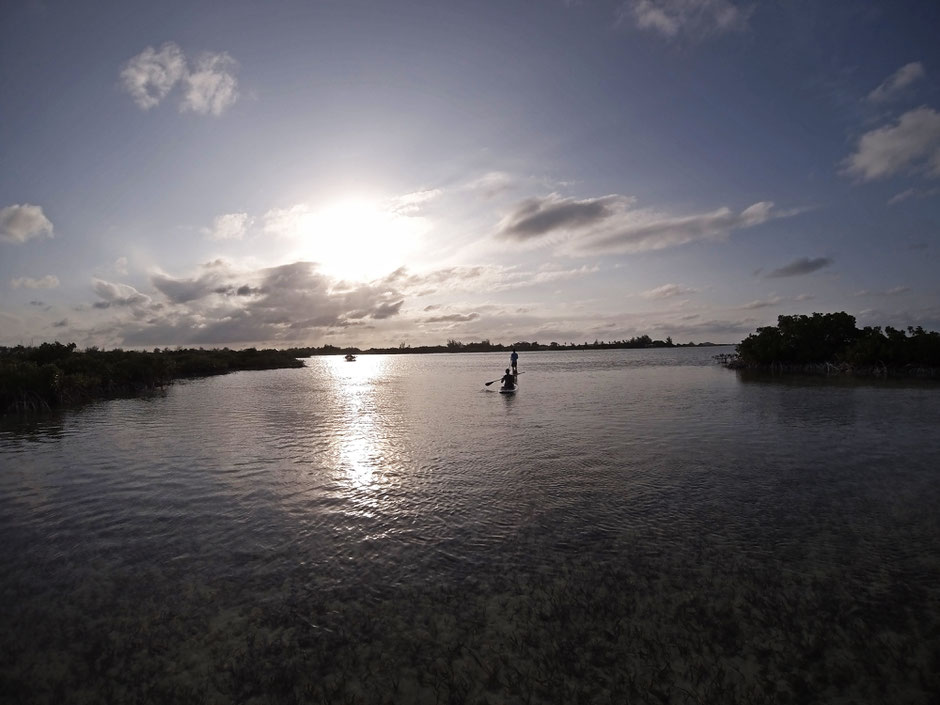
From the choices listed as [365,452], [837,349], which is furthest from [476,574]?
[837,349]

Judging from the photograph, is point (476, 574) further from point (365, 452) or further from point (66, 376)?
point (66, 376)

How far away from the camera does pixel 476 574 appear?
8.52 metres

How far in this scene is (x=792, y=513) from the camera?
449 inches

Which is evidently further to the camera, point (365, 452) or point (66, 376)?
point (66, 376)

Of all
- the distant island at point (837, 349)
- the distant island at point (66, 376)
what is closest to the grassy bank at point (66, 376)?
the distant island at point (66, 376)

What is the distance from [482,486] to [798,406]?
2748 centimetres

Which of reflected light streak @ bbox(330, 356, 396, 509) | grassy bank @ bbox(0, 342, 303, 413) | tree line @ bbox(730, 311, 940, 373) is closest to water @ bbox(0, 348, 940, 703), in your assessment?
reflected light streak @ bbox(330, 356, 396, 509)

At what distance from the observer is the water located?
19.5 feet

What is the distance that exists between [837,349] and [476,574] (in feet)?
261

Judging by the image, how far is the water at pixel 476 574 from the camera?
594cm

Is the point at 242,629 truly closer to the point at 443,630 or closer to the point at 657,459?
the point at 443,630

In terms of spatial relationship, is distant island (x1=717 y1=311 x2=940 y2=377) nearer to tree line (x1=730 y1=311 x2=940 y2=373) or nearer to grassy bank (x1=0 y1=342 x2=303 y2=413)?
tree line (x1=730 y1=311 x2=940 y2=373)

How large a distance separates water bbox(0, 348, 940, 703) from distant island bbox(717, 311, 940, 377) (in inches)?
1914

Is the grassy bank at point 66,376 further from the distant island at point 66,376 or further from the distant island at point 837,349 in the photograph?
the distant island at point 837,349
